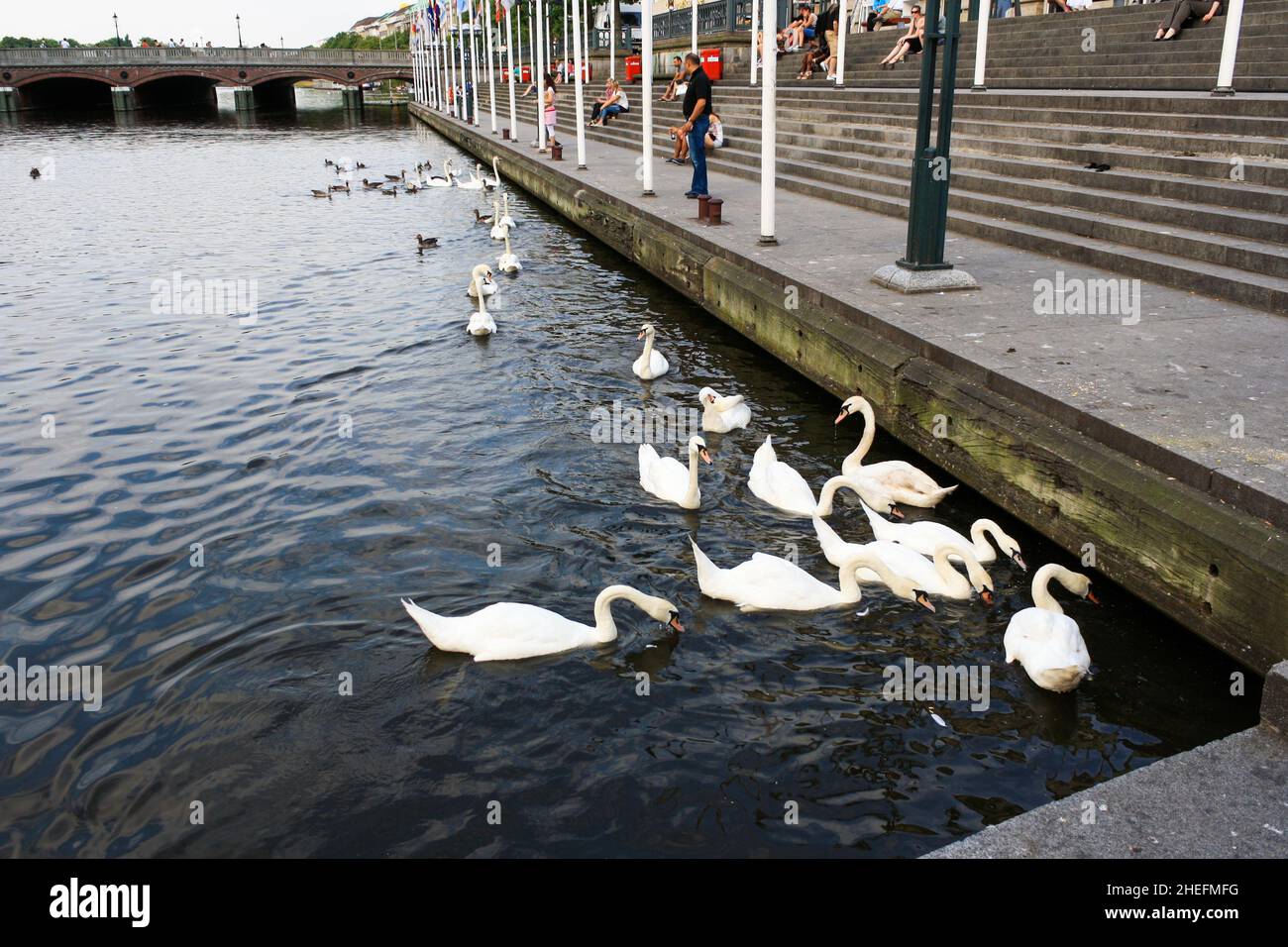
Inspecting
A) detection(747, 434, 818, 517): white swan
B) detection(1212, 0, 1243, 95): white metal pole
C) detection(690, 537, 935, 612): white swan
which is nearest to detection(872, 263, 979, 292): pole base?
detection(747, 434, 818, 517): white swan

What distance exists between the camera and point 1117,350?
7172 millimetres

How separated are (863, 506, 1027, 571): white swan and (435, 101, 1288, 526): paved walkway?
0.82m

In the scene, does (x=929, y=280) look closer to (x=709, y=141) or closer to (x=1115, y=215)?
(x=1115, y=215)

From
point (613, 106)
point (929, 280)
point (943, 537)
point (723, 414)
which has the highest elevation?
point (613, 106)

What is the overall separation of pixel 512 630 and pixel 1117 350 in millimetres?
4796

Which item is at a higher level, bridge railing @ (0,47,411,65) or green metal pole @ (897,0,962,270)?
bridge railing @ (0,47,411,65)

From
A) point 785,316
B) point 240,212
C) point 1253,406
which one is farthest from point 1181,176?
point 240,212

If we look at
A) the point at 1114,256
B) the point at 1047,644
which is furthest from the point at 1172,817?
the point at 1114,256

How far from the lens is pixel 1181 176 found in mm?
10766

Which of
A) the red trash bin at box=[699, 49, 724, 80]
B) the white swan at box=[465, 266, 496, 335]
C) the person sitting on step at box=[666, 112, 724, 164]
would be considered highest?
the red trash bin at box=[699, 49, 724, 80]

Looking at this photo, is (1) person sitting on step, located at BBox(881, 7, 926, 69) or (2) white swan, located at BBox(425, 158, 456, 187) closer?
(1) person sitting on step, located at BBox(881, 7, 926, 69)

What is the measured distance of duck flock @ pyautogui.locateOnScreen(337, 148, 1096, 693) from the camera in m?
5.17

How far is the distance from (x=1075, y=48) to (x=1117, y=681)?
15130mm

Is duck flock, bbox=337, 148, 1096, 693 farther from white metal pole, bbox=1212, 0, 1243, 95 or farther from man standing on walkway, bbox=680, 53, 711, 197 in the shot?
white metal pole, bbox=1212, 0, 1243, 95
